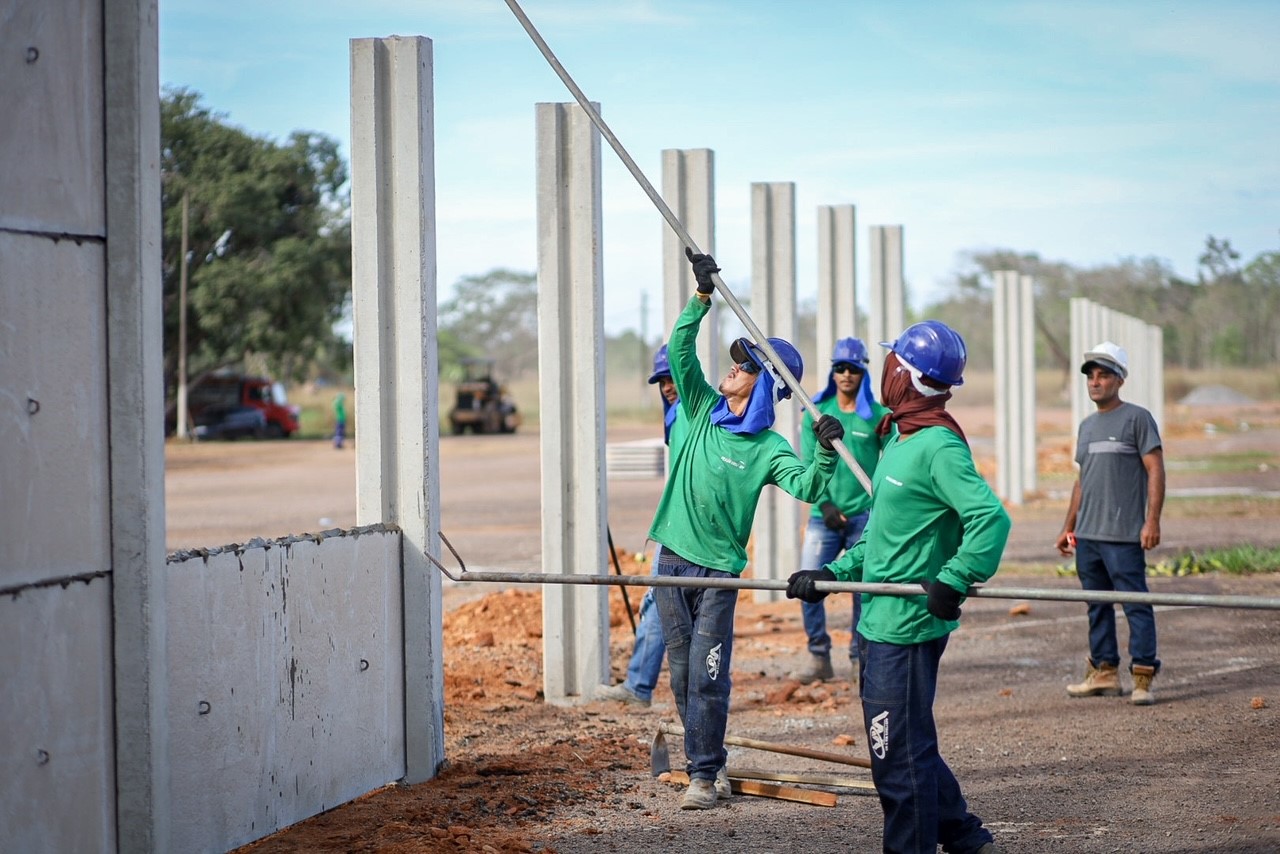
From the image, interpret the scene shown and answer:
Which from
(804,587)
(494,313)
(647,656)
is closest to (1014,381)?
(647,656)

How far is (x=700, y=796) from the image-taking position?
6574 millimetres

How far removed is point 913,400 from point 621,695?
Result: 13.8ft

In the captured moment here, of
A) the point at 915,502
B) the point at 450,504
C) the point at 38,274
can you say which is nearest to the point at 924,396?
the point at 915,502

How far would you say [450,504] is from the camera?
82.3 feet

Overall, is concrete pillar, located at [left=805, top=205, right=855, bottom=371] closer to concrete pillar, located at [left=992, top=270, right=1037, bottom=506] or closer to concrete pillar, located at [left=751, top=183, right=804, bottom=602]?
concrete pillar, located at [left=751, top=183, right=804, bottom=602]

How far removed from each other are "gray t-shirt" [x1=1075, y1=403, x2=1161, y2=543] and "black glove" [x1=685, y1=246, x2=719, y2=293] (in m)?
3.19

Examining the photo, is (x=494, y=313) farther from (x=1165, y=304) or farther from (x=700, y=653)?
(x=700, y=653)

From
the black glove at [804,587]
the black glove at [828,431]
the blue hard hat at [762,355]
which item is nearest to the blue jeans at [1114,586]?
the blue hard hat at [762,355]

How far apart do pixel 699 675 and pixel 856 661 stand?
3328 millimetres

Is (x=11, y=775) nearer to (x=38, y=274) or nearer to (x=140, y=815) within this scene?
(x=140, y=815)

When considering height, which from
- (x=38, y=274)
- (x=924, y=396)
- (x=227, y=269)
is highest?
(x=227, y=269)

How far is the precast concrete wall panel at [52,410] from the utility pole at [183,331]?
1792 inches

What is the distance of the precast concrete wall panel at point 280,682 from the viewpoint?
5.50m

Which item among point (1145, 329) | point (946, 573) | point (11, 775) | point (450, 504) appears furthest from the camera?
point (1145, 329)
